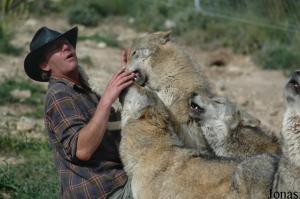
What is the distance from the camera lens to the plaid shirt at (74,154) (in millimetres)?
5398

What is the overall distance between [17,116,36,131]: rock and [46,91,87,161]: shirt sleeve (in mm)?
3604

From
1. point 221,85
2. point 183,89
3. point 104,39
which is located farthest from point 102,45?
point 183,89

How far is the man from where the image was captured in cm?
524

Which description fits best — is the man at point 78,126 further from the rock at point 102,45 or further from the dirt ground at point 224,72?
the rock at point 102,45

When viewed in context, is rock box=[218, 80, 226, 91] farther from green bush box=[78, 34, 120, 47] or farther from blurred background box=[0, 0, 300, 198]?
green bush box=[78, 34, 120, 47]

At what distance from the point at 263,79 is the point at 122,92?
756 centimetres

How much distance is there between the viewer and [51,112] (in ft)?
18.0

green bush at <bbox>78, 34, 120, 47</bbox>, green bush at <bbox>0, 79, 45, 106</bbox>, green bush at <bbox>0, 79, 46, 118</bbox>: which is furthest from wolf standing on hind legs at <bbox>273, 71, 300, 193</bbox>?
green bush at <bbox>78, 34, 120, 47</bbox>

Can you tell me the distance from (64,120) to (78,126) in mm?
113

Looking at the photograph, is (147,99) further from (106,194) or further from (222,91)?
(222,91)

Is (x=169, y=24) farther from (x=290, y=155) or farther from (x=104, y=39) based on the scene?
(x=290, y=155)

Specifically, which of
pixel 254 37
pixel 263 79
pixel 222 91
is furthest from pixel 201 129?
pixel 254 37

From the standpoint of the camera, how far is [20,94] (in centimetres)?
1035

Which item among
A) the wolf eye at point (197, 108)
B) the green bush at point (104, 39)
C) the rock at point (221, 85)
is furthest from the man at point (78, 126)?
the green bush at point (104, 39)
